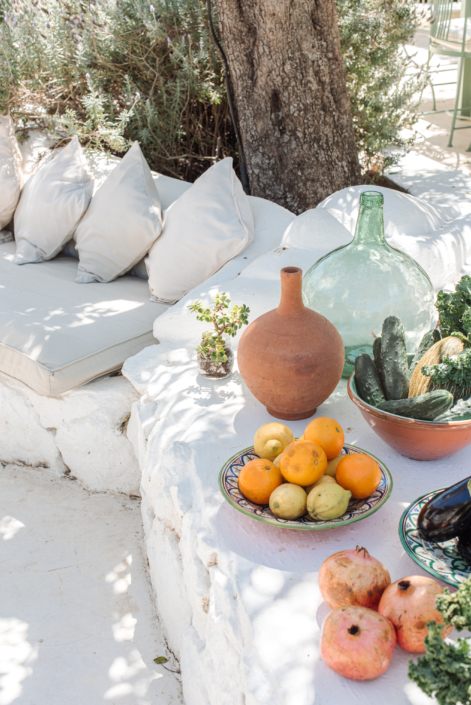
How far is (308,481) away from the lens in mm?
1239

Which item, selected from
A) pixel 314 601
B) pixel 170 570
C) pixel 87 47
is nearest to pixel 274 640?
pixel 314 601

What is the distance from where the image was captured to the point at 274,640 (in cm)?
102

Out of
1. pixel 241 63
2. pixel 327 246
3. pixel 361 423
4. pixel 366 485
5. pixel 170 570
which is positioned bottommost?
pixel 170 570

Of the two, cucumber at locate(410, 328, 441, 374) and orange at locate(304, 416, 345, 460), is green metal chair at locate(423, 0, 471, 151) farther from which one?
orange at locate(304, 416, 345, 460)

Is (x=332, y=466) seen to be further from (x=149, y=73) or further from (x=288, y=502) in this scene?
(x=149, y=73)

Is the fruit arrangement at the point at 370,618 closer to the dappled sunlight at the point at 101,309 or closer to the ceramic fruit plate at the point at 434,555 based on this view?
the ceramic fruit plate at the point at 434,555

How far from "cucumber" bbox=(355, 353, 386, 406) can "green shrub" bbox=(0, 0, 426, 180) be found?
2.26m

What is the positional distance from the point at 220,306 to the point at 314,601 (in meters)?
1.07

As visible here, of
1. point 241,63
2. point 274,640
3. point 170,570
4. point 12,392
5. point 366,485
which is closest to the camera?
point 274,640

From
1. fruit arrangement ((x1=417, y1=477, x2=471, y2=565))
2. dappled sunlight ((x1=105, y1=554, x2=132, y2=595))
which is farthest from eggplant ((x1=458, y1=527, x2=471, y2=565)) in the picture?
dappled sunlight ((x1=105, y1=554, x2=132, y2=595))

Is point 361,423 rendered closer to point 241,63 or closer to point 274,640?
point 274,640

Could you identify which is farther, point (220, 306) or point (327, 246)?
point (327, 246)

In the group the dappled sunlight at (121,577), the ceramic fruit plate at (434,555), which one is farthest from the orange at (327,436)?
the dappled sunlight at (121,577)

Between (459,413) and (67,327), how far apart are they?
156 cm
